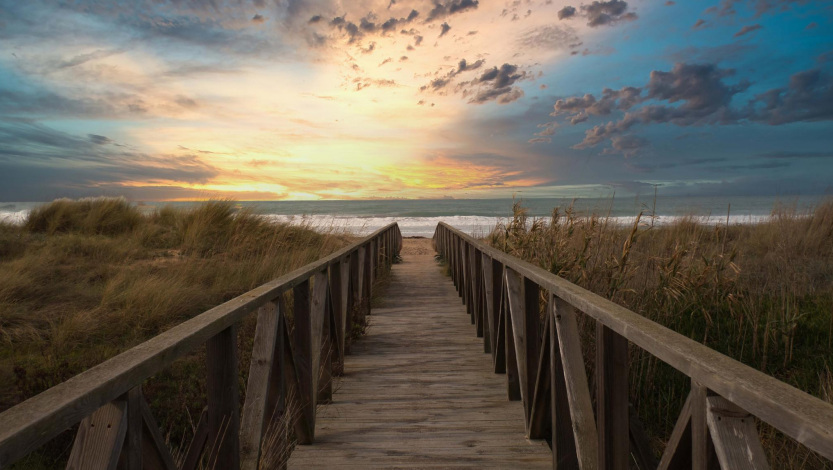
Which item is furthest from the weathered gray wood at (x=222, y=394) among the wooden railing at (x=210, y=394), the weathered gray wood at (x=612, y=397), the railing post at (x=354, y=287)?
the railing post at (x=354, y=287)

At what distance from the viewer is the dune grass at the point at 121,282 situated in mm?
3771

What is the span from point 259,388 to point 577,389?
1.32m

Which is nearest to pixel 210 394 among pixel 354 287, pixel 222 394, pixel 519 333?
pixel 222 394

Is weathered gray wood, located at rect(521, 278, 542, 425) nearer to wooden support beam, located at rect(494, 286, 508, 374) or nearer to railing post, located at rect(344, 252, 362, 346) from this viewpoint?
wooden support beam, located at rect(494, 286, 508, 374)

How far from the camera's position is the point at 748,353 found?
166 inches

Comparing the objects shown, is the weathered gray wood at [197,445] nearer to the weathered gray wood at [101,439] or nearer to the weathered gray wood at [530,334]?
the weathered gray wood at [101,439]

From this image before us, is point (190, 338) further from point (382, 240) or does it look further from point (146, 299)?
point (382, 240)

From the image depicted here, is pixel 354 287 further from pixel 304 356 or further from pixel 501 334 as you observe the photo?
pixel 304 356

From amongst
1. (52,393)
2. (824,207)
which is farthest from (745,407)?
(824,207)

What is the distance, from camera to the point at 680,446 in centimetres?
122

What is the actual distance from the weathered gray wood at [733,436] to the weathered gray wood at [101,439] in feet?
4.13

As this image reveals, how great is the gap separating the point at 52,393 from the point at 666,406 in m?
3.50

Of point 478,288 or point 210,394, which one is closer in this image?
point 210,394

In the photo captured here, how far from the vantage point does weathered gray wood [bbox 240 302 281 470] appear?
2.08 metres
